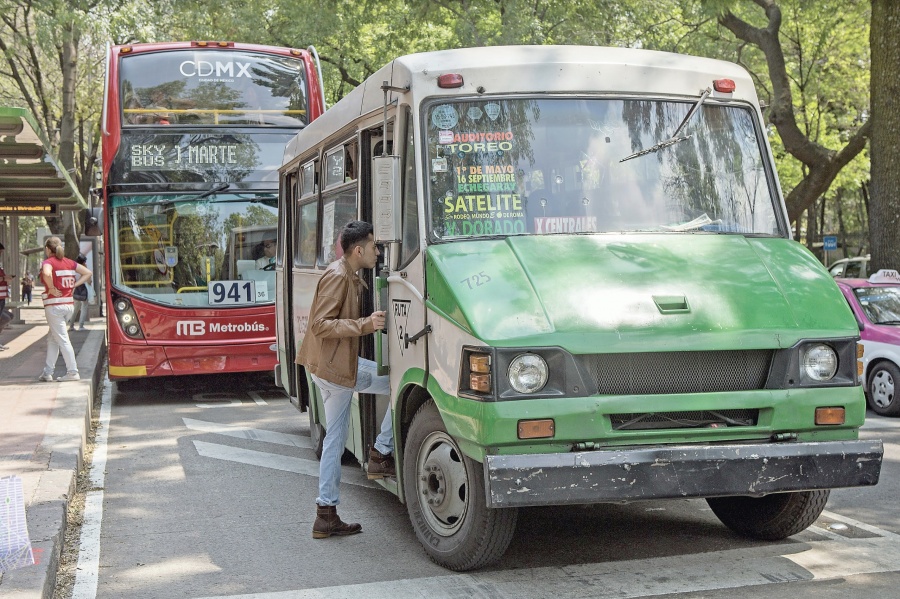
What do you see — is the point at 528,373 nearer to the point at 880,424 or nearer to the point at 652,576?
the point at 652,576

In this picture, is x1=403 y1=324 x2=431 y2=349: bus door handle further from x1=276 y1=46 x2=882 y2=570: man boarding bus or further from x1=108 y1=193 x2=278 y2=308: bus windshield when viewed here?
x1=108 y1=193 x2=278 y2=308: bus windshield

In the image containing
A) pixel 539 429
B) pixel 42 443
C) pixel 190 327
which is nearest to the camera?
pixel 539 429

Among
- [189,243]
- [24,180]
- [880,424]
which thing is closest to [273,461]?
[189,243]

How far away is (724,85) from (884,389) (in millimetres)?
6707

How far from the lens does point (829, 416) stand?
5184 mm

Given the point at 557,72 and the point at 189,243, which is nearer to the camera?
the point at 557,72

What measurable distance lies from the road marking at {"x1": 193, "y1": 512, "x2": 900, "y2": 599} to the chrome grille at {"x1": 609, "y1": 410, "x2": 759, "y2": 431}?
796 millimetres

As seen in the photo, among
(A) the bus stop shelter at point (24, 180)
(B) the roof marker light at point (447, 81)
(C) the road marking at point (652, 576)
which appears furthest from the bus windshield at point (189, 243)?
(C) the road marking at point (652, 576)

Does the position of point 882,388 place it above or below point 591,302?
below

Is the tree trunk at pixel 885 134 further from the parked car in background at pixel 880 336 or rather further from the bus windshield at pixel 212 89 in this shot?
the bus windshield at pixel 212 89

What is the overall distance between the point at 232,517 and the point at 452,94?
3098 millimetres

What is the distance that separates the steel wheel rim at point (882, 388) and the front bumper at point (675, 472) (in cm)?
691

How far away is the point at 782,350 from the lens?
5.11m

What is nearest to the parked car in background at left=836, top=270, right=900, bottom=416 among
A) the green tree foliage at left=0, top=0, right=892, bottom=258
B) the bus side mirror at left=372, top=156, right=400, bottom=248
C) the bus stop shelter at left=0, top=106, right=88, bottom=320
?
the green tree foliage at left=0, top=0, right=892, bottom=258
